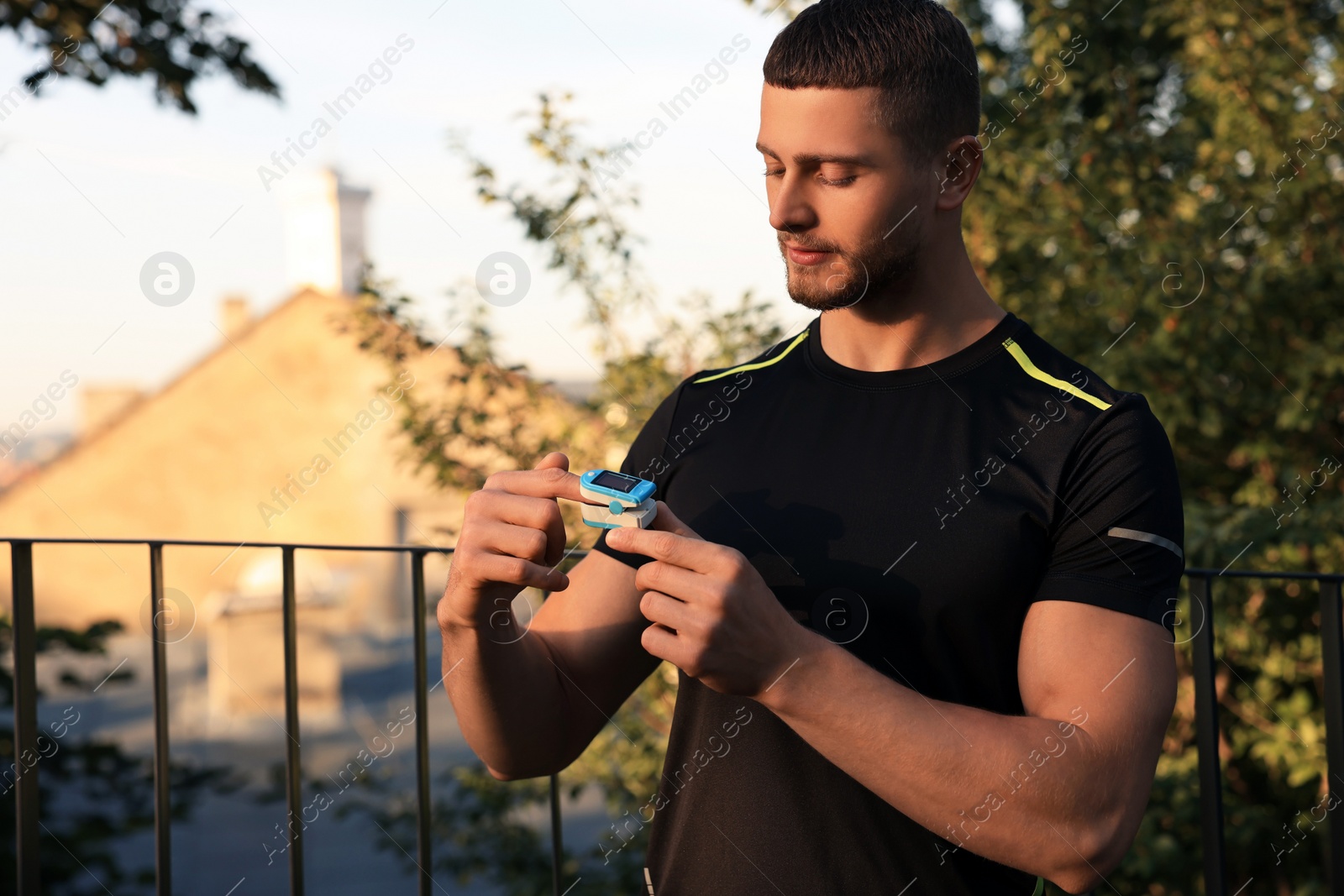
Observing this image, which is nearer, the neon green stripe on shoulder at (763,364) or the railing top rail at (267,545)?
the neon green stripe on shoulder at (763,364)

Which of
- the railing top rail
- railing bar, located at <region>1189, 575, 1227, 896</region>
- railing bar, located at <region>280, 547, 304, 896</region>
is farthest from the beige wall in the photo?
railing bar, located at <region>1189, 575, 1227, 896</region>

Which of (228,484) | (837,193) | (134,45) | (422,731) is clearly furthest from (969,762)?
(228,484)

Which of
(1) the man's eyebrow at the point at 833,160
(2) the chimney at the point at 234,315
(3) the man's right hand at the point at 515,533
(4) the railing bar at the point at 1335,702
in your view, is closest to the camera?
(3) the man's right hand at the point at 515,533

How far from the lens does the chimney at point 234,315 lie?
21438 mm

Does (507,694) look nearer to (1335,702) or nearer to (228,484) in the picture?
(1335,702)

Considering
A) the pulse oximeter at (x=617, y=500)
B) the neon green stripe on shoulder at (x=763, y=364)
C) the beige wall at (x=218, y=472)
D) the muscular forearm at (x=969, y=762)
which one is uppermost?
the beige wall at (x=218, y=472)

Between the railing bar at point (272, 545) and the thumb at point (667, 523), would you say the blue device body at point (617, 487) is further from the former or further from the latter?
the railing bar at point (272, 545)

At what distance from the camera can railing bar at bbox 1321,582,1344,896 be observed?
86.6 inches

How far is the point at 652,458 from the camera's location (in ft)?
5.13

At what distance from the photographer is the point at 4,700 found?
14.9 ft

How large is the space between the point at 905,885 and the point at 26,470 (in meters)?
24.3

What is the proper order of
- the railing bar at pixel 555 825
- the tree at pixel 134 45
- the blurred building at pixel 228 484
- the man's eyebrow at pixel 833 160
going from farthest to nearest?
the blurred building at pixel 228 484, the tree at pixel 134 45, the railing bar at pixel 555 825, the man's eyebrow at pixel 833 160

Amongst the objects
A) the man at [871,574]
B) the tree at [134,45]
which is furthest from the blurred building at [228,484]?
the man at [871,574]

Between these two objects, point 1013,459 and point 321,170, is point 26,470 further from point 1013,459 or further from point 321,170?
Answer: point 1013,459
